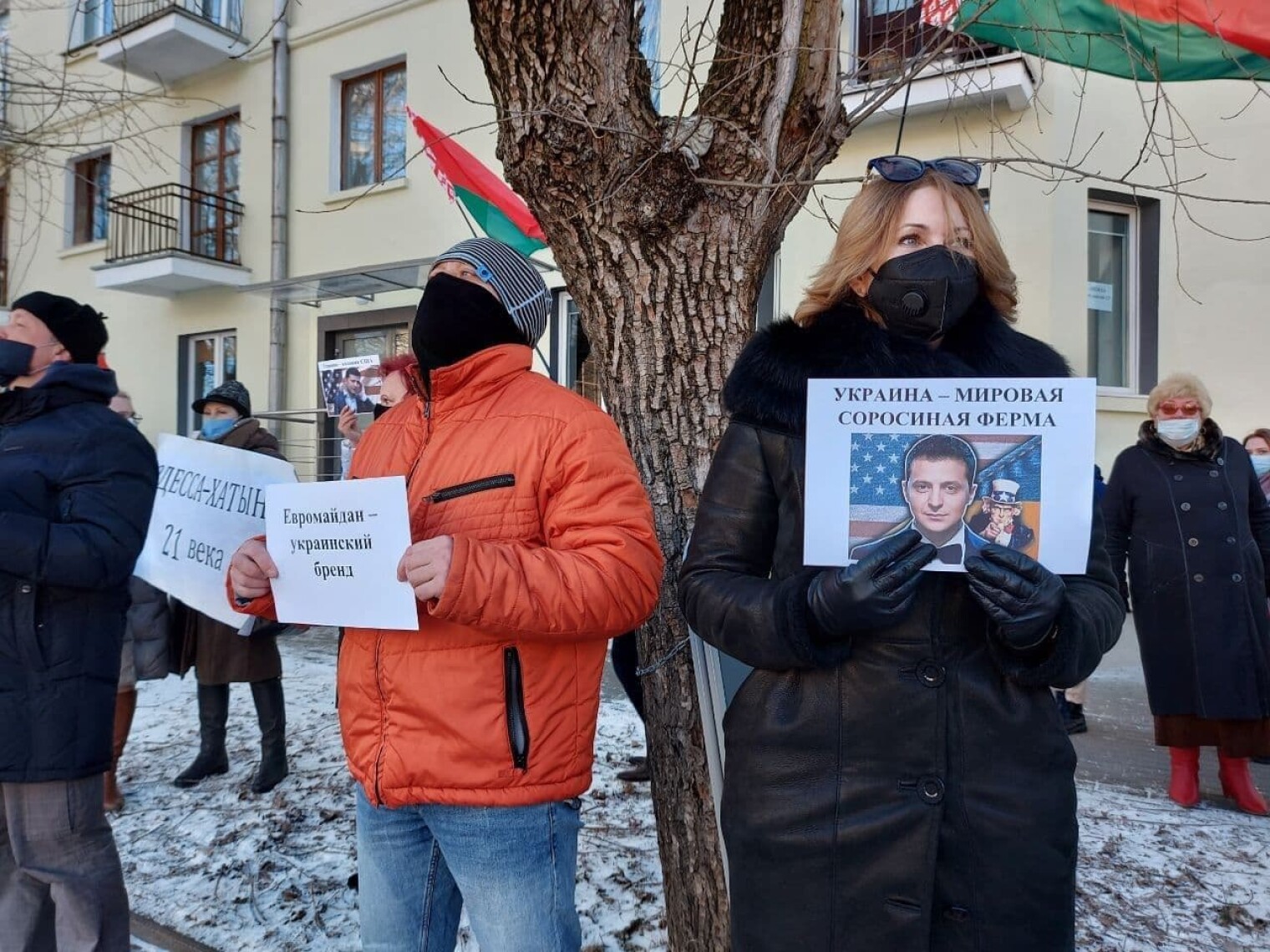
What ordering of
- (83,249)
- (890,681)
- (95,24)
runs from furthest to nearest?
(83,249)
(95,24)
(890,681)

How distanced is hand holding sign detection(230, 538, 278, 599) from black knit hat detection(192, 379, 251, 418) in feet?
8.91

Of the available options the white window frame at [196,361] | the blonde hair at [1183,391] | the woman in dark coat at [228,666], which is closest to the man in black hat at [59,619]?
the woman in dark coat at [228,666]

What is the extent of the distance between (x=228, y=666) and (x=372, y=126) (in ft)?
29.1

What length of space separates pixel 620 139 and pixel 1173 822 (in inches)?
144

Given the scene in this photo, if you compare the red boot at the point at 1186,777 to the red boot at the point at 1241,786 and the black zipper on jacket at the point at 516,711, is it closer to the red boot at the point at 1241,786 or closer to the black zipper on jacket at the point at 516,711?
the red boot at the point at 1241,786

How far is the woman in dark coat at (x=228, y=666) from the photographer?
163 inches

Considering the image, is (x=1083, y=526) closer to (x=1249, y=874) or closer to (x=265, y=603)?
(x=265, y=603)

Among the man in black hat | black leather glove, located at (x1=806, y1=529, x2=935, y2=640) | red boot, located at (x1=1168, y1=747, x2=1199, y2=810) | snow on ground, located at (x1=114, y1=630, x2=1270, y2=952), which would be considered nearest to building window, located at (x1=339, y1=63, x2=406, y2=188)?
snow on ground, located at (x1=114, y1=630, x2=1270, y2=952)

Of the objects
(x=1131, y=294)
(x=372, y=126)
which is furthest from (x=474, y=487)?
(x=372, y=126)

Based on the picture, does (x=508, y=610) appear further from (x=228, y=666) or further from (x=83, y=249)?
(x=83, y=249)

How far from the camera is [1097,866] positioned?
11.2ft

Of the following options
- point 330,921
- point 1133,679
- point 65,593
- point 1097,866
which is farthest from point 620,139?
point 1133,679

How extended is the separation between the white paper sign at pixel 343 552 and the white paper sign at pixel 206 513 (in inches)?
49.3

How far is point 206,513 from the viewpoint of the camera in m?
3.10
